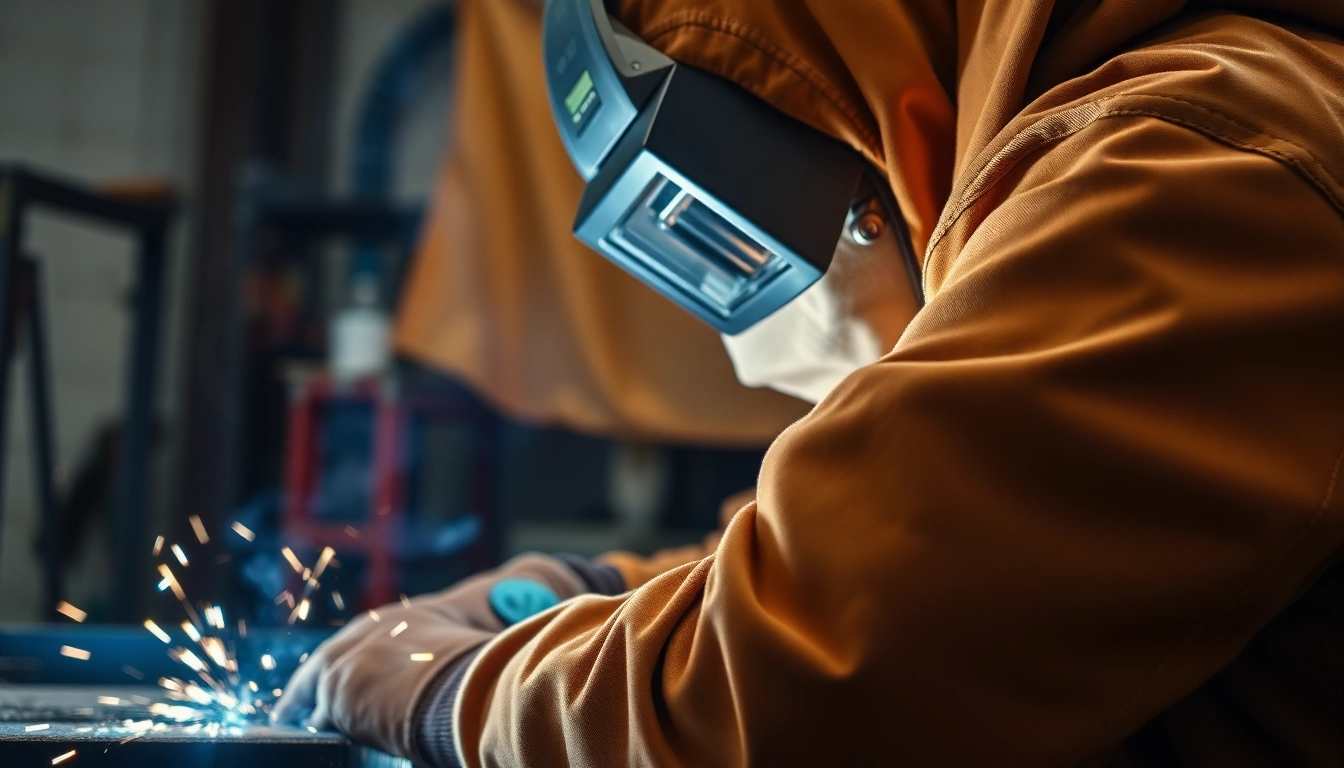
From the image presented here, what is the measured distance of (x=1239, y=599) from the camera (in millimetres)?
501

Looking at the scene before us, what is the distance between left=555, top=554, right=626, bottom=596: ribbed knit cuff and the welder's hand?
0.18 ft

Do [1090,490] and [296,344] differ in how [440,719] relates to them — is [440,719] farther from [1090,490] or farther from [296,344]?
[296,344]

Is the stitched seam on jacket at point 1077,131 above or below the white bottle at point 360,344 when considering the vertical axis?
above

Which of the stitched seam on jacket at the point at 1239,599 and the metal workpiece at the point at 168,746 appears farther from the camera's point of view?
the metal workpiece at the point at 168,746

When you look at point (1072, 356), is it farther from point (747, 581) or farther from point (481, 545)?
point (481, 545)

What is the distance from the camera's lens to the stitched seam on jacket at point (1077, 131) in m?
0.51

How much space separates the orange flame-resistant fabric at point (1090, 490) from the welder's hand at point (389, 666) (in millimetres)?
315

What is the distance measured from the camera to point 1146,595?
1.60 ft

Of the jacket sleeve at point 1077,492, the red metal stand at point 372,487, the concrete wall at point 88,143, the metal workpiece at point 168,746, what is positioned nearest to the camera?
the jacket sleeve at point 1077,492

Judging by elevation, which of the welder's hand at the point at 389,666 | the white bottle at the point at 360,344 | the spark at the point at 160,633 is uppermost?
the welder's hand at the point at 389,666

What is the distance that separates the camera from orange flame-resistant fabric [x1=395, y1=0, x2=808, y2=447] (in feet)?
9.80

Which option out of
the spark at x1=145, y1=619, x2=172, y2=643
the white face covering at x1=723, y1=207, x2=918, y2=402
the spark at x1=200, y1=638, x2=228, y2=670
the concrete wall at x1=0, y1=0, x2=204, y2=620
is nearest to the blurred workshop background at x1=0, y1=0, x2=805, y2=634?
the concrete wall at x1=0, y1=0, x2=204, y2=620

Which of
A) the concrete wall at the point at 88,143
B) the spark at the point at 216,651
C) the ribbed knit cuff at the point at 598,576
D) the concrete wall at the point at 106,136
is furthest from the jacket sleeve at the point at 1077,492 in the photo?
the concrete wall at the point at 88,143

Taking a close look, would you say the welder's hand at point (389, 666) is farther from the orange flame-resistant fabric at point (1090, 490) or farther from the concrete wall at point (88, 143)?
the concrete wall at point (88, 143)
